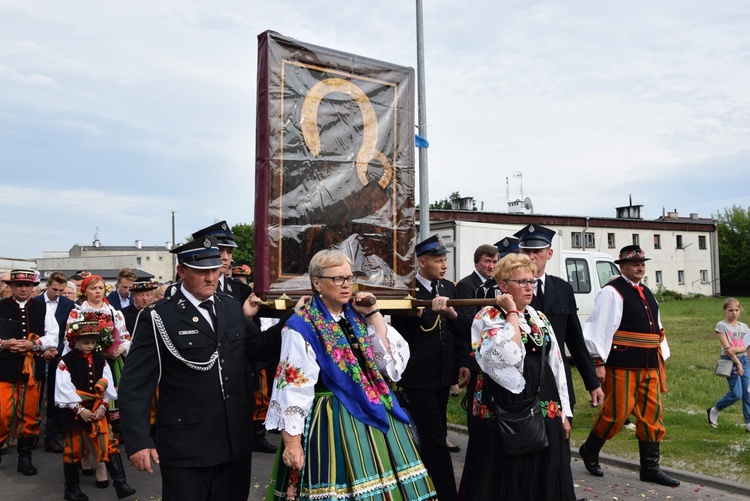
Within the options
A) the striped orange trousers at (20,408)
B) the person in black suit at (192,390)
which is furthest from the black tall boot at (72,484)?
the person in black suit at (192,390)

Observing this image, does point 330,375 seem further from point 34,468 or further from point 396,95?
point 34,468

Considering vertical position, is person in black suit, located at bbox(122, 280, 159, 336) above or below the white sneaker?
above

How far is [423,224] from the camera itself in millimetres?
11000

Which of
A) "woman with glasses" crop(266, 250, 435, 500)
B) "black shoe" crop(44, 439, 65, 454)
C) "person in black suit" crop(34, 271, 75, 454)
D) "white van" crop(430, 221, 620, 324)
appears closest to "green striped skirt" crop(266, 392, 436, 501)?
"woman with glasses" crop(266, 250, 435, 500)

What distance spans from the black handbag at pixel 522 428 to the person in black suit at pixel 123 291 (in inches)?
287

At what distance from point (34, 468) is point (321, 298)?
17.2ft

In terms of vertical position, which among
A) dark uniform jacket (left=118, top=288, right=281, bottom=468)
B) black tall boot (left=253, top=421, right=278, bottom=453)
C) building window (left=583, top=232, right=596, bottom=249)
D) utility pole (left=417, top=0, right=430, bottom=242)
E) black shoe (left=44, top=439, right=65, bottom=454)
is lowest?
black shoe (left=44, top=439, right=65, bottom=454)

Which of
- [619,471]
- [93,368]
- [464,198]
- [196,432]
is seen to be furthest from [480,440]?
[464,198]

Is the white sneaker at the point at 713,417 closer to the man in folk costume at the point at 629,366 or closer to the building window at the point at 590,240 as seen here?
the man in folk costume at the point at 629,366

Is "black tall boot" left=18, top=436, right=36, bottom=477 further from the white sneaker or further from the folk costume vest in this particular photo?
the white sneaker

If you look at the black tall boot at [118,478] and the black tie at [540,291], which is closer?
the black tie at [540,291]

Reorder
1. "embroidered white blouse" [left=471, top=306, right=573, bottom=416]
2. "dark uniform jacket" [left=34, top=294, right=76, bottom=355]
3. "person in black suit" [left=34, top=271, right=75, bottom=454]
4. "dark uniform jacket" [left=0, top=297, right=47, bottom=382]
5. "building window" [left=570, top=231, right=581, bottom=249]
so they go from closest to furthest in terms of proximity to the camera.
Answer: "embroidered white blouse" [left=471, top=306, right=573, bottom=416] → "person in black suit" [left=34, top=271, right=75, bottom=454] → "dark uniform jacket" [left=0, top=297, right=47, bottom=382] → "dark uniform jacket" [left=34, top=294, right=76, bottom=355] → "building window" [left=570, top=231, right=581, bottom=249]

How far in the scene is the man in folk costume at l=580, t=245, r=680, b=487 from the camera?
6.38 m

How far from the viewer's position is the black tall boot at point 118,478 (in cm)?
637
